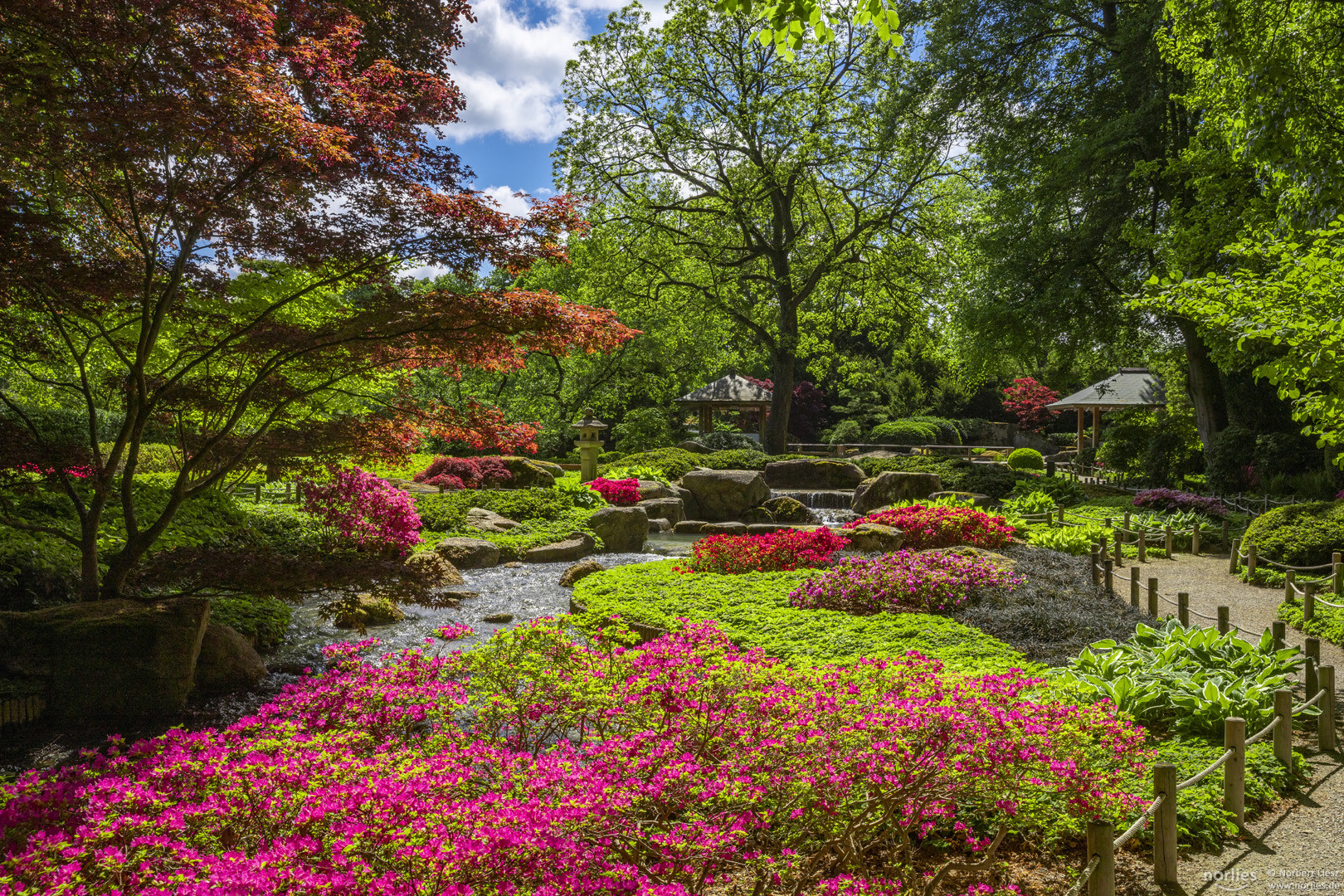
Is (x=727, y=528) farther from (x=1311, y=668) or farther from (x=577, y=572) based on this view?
(x=1311, y=668)

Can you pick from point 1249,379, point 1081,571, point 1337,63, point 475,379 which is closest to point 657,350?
point 475,379

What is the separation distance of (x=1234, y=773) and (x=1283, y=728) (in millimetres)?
895

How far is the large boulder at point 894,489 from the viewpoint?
52.1ft

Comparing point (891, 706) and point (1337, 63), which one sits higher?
point (1337, 63)

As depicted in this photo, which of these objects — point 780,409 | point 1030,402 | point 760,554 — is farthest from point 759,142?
point 1030,402

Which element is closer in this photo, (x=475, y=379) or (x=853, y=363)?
(x=853, y=363)

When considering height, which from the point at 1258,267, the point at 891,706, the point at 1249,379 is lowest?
the point at 891,706

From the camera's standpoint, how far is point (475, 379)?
29438 mm

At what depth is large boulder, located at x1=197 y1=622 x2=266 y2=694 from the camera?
19.5 ft

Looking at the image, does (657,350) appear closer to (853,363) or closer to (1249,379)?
(853,363)

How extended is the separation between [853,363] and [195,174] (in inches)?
893

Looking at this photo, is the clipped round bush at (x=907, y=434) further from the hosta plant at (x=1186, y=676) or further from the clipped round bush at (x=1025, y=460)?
the hosta plant at (x=1186, y=676)

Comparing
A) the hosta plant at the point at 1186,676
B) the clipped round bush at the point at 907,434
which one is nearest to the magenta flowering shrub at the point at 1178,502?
the hosta plant at the point at 1186,676

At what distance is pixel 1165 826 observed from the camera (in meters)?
3.34
